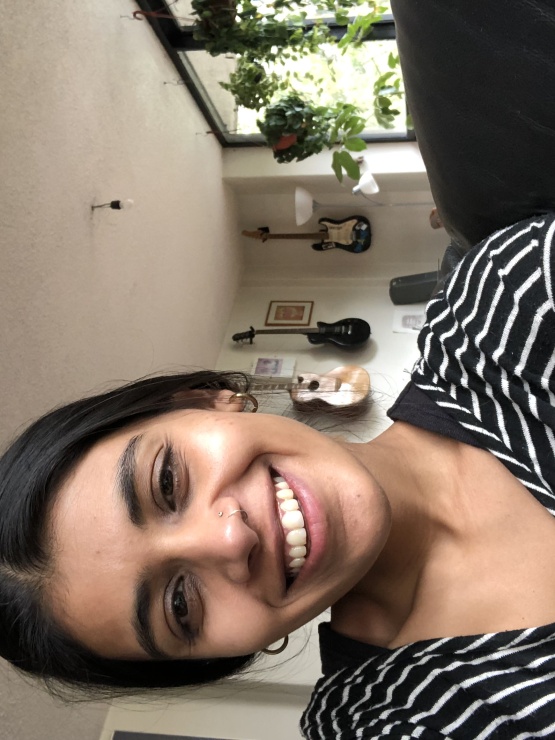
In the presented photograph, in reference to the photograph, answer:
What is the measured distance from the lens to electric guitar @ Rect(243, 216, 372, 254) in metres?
2.43

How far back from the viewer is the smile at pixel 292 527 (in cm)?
79

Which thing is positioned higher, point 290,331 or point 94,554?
point 94,554

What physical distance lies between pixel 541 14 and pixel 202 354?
1.76 metres

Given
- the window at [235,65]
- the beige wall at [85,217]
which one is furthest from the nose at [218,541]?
the window at [235,65]

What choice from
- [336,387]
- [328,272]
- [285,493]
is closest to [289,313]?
[328,272]

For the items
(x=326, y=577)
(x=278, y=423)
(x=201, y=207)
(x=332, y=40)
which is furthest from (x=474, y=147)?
(x=201, y=207)

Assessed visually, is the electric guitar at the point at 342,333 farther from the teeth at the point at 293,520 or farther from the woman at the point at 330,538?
the teeth at the point at 293,520

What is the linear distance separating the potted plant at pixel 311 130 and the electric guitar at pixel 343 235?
0.31 meters

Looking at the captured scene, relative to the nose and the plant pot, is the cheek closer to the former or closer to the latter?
the nose

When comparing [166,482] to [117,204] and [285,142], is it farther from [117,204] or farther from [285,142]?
[285,142]

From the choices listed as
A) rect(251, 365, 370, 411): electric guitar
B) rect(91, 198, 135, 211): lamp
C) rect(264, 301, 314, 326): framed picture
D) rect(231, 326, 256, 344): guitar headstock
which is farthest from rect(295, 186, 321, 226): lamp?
rect(91, 198, 135, 211): lamp

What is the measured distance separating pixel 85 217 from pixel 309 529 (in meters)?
1.08

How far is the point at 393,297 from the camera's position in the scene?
8.02 feet

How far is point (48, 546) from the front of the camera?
80 cm
